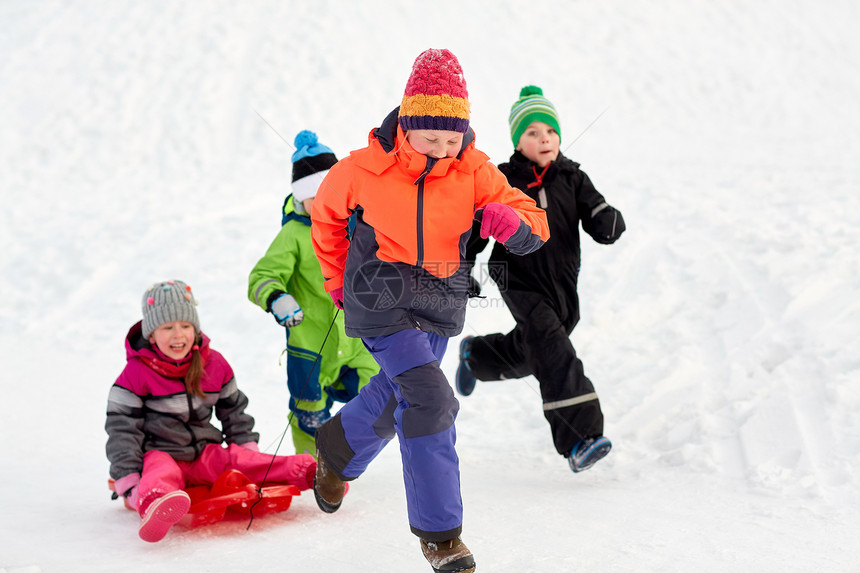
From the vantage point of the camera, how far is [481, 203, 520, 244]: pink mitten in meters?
2.58

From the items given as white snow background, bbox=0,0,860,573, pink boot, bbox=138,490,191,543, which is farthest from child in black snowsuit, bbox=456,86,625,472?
pink boot, bbox=138,490,191,543

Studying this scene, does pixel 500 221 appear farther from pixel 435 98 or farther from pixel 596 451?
pixel 596 451

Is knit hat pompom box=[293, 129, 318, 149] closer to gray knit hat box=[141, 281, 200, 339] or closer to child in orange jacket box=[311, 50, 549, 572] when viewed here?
gray knit hat box=[141, 281, 200, 339]

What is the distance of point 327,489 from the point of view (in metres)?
3.21

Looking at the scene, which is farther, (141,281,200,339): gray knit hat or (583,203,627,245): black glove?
(583,203,627,245): black glove

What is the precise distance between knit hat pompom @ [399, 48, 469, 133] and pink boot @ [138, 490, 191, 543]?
63.5 inches

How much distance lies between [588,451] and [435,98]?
1733mm

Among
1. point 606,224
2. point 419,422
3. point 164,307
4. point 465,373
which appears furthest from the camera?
point 465,373

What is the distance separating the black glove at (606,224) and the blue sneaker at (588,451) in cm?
96

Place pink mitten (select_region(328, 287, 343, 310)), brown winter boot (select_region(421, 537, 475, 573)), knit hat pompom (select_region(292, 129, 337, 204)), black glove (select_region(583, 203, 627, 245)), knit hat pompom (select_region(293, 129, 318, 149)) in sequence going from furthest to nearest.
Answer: knit hat pompom (select_region(293, 129, 318, 149))
knit hat pompom (select_region(292, 129, 337, 204))
black glove (select_region(583, 203, 627, 245))
pink mitten (select_region(328, 287, 343, 310))
brown winter boot (select_region(421, 537, 475, 573))

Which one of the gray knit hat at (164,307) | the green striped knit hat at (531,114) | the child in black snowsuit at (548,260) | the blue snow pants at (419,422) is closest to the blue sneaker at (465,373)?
the child in black snowsuit at (548,260)

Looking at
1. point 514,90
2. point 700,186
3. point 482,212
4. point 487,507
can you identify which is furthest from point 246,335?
point 514,90

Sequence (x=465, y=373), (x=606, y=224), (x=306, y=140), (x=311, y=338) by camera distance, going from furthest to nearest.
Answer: (x=465, y=373), (x=306, y=140), (x=311, y=338), (x=606, y=224)

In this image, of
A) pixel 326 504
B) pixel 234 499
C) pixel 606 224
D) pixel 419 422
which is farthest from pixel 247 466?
pixel 606 224
